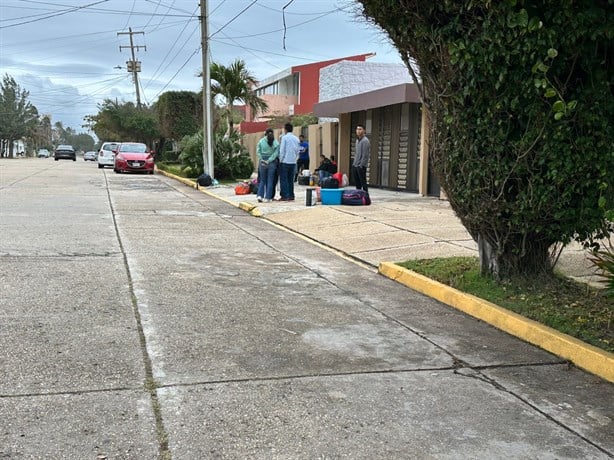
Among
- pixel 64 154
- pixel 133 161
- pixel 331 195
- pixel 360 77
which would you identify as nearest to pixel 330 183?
pixel 331 195

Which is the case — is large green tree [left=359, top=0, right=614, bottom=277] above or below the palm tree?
below

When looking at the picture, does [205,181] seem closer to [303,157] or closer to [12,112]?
[303,157]

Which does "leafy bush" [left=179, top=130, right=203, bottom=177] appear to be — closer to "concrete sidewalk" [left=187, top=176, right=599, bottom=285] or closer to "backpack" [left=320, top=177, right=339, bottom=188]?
"concrete sidewalk" [left=187, top=176, right=599, bottom=285]

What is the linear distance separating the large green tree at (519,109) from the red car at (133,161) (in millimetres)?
24334

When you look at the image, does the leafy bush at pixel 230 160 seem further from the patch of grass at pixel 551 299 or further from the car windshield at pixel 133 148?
the patch of grass at pixel 551 299

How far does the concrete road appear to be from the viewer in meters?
3.10

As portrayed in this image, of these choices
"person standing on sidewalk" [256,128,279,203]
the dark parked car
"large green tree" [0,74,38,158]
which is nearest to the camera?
"person standing on sidewalk" [256,128,279,203]

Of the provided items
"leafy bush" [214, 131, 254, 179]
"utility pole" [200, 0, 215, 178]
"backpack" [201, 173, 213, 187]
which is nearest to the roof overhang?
"leafy bush" [214, 131, 254, 179]

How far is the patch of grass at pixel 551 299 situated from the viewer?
4.74 m

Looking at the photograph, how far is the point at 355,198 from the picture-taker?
44.6 ft

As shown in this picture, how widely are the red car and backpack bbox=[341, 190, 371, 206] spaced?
689 inches

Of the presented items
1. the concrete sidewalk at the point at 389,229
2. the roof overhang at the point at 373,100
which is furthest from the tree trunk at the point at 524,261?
the roof overhang at the point at 373,100

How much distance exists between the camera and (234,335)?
15.5ft

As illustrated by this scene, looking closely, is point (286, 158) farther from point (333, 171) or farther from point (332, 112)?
point (332, 112)
